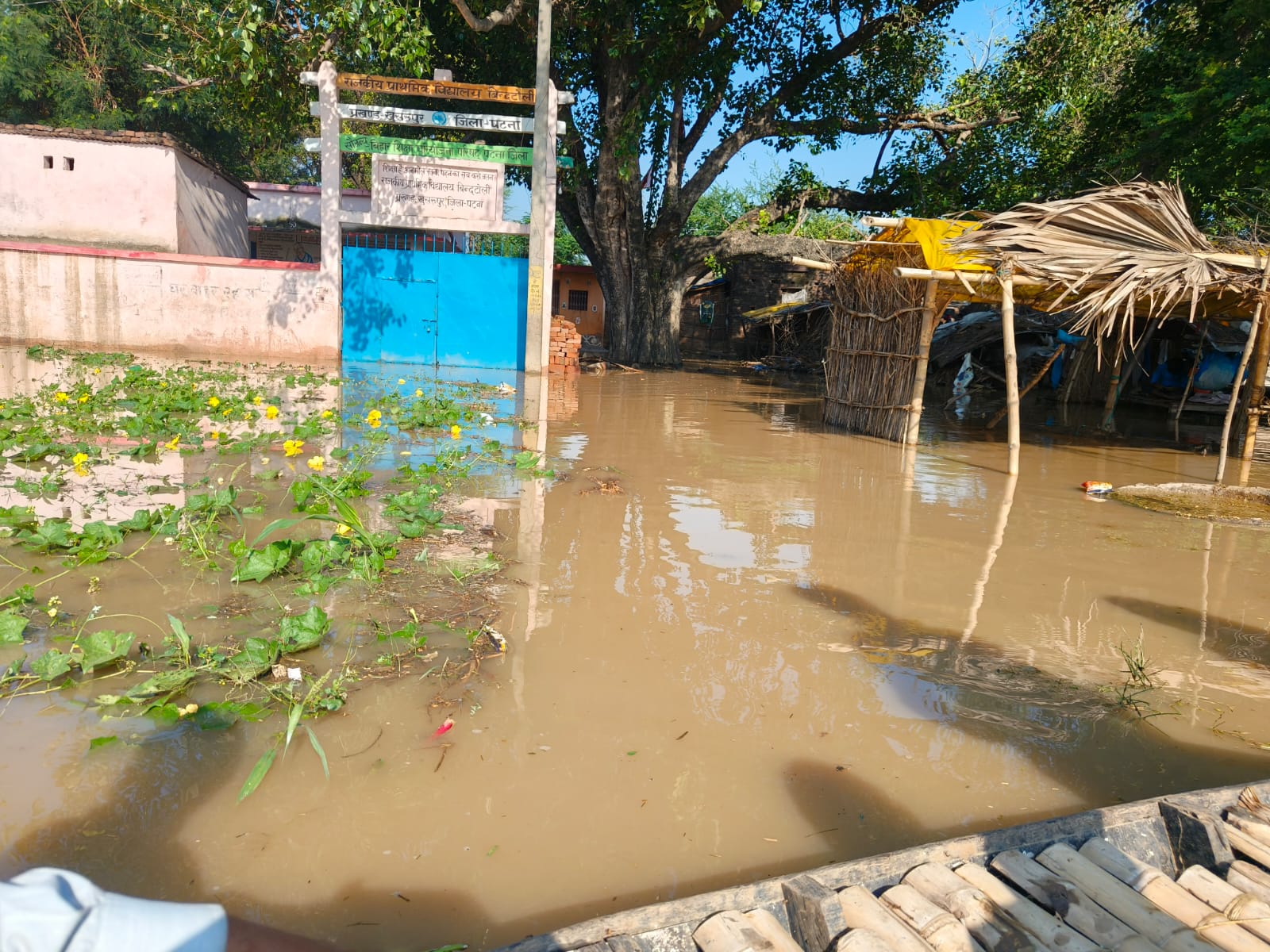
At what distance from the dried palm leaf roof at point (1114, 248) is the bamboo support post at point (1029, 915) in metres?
6.72

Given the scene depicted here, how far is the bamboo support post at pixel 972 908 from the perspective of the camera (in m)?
1.71

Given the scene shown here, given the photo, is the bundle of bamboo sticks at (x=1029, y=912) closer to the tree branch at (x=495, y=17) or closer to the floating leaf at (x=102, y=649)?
the floating leaf at (x=102, y=649)

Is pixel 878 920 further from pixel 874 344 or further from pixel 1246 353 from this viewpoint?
pixel 874 344

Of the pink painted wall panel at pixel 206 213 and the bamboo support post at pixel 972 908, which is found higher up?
the pink painted wall panel at pixel 206 213

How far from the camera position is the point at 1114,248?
24.9 ft

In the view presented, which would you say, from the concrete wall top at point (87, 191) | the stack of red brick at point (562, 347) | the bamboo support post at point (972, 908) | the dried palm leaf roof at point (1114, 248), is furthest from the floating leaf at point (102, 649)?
the concrete wall top at point (87, 191)

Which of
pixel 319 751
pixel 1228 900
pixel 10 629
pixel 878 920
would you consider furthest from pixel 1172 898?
pixel 10 629

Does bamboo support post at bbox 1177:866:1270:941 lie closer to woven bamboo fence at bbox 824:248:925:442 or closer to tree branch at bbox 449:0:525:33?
woven bamboo fence at bbox 824:248:925:442

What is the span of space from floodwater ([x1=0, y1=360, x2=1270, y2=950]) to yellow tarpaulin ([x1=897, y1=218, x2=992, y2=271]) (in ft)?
12.4

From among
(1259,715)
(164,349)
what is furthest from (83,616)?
(164,349)

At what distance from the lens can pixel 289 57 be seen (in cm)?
1298

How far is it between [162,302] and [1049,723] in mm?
14502

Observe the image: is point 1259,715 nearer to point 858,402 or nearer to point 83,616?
point 83,616

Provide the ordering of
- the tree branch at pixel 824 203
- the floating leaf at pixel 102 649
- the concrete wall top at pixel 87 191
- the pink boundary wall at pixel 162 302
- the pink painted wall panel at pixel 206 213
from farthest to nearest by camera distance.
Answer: the tree branch at pixel 824 203 < the pink painted wall panel at pixel 206 213 < the concrete wall top at pixel 87 191 < the pink boundary wall at pixel 162 302 < the floating leaf at pixel 102 649
